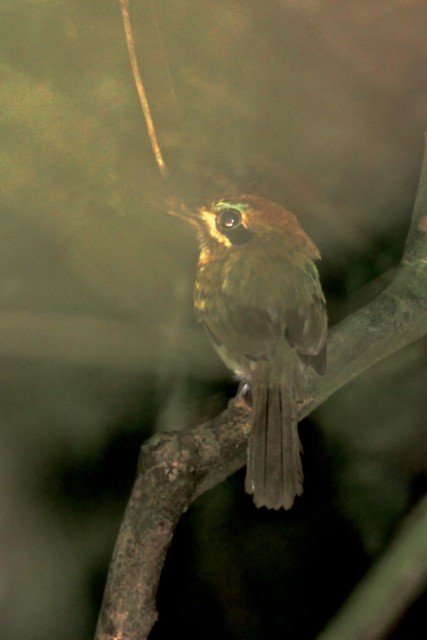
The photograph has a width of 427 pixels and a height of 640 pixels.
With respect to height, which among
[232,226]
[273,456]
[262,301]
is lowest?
[273,456]

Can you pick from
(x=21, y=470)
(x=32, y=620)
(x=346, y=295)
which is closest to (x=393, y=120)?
(x=346, y=295)

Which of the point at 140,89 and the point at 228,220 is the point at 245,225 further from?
the point at 140,89

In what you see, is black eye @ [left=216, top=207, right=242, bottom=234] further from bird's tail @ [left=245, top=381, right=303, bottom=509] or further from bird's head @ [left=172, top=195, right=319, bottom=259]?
bird's tail @ [left=245, top=381, right=303, bottom=509]

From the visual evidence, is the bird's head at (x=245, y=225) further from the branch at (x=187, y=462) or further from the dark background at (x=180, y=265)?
the branch at (x=187, y=462)

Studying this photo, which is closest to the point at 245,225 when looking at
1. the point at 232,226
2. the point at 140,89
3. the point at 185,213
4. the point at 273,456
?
the point at 232,226

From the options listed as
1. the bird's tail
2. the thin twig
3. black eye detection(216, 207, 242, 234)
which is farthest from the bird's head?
the bird's tail

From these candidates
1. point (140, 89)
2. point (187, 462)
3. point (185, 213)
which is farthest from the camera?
point (185, 213)

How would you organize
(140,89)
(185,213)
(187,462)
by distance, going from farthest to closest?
(185,213), (140,89), (187,462)

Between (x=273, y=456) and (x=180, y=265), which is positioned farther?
(x=180, y=265)
